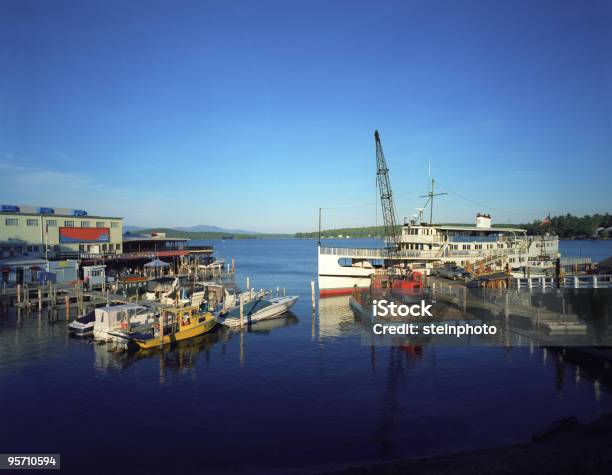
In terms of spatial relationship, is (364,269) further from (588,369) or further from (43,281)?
(43,281)

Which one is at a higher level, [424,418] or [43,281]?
[43,281]

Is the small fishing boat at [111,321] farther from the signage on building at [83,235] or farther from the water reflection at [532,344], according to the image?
the signage on building at [83,235]

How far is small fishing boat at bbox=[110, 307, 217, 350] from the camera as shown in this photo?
3434 centimetres

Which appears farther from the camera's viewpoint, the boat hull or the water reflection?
the boat hull

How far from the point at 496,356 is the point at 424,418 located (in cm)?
1254

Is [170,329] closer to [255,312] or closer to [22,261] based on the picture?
[255,312]

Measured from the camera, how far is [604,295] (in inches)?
1206

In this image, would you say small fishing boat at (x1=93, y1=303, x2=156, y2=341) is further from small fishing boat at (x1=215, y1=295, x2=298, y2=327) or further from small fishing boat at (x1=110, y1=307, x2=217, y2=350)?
small fishing boat at (x1=215, y1=295, x2=298, y2=327)

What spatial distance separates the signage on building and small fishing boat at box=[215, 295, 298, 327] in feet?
113

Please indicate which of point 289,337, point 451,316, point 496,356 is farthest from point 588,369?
point 289,337

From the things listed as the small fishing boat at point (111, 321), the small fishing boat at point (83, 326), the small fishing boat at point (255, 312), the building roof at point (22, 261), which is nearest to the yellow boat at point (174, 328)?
the small fishing boat at point (111, 321)

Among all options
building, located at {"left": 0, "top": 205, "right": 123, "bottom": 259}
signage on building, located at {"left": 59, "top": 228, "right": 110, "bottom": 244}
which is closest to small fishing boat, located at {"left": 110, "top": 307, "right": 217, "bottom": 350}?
building, located at {"left": 0, "top": 205, "right": 123, "bottom": 259}

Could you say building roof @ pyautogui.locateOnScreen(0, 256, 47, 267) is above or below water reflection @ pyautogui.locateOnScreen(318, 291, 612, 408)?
above

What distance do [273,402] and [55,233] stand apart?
181 ft
